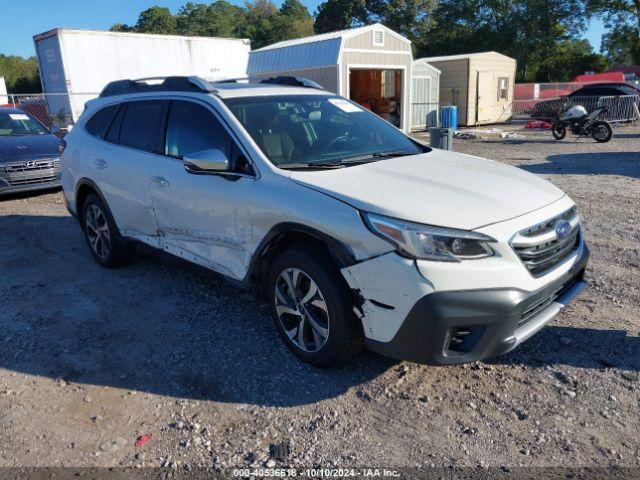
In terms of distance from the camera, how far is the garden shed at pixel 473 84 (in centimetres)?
2306

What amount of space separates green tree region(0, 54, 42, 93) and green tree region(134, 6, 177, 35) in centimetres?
1984

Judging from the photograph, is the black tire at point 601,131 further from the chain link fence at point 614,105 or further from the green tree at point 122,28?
the green tree at point 122,28

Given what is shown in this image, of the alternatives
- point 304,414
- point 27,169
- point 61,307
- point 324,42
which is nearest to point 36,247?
point 61,307

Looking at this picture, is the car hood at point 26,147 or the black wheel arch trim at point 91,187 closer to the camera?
the black wheel arch trim at point 91,187

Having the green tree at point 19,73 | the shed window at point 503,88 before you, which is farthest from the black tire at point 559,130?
the green tree at point 19,73

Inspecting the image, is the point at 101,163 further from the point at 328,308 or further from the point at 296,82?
the point at 328,308

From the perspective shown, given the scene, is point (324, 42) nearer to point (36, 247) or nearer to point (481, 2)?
point (36, 247)

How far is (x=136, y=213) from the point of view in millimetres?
4715

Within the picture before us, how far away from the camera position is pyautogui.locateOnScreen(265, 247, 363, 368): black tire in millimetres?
3064

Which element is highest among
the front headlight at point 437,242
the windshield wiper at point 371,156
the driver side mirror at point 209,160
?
the driver side mirror at point 209,160

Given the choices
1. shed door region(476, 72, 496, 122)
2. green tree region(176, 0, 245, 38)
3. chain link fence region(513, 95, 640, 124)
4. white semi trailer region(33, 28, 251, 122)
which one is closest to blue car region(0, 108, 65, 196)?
white semi trailer region(33, 28, 251, 122)

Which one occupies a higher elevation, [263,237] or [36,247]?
[263,237]

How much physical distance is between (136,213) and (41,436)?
7.23 feet

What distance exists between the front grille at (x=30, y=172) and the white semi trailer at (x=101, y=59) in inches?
274
